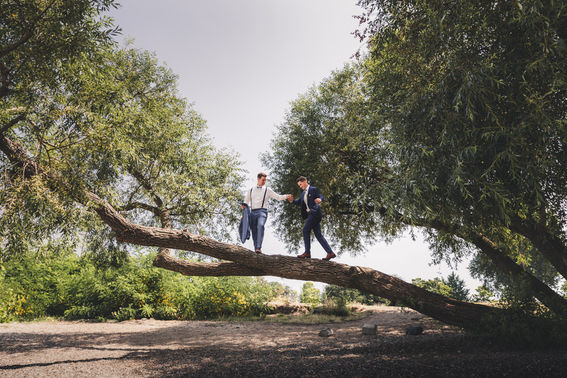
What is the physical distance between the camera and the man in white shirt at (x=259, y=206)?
25.5 feet

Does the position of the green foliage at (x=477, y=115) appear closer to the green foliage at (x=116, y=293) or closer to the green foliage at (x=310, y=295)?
the green foliage at (x=310, y=295)

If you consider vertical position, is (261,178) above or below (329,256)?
above

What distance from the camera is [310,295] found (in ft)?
56.7

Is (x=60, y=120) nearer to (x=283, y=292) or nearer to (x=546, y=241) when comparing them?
(x=546, y=241)

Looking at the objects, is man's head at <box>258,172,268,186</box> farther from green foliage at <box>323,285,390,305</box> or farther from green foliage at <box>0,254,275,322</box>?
green foliage at <box>323,285,390,305</box>

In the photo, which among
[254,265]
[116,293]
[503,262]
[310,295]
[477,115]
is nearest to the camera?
[477,115]

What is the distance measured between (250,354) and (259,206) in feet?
11.3

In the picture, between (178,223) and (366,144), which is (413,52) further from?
(178,223)

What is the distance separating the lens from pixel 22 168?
23.8 ft

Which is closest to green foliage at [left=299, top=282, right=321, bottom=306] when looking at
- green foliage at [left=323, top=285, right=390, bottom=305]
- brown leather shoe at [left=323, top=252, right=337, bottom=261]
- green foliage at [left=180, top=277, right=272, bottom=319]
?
green foliage at [left=180, top=277, right=272, bottom=319]

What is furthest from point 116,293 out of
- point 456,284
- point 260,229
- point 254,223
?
point 456,284

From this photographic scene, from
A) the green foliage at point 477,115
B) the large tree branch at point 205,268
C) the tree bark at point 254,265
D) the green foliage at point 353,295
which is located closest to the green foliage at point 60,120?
the tree bark at point 254,265

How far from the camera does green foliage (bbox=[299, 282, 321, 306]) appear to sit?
16.9 meters

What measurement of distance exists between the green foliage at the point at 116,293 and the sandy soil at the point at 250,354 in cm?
221
